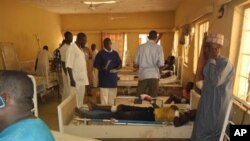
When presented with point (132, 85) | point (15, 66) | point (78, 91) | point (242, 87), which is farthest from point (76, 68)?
point (15, 66)

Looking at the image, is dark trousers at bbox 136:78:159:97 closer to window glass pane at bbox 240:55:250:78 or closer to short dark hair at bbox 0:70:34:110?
window glass pane at bbox 240:55:250:78

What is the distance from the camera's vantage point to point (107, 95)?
4.02 meters

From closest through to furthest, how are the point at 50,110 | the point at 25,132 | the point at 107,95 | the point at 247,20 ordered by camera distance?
the point at 25,132 < the point at 247,20 < the point at 107,95 < the point at 50,110

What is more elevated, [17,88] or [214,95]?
[17,88]

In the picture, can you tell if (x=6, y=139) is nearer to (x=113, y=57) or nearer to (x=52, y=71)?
(x=113, y=57)

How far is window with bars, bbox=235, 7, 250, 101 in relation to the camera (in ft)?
8.63

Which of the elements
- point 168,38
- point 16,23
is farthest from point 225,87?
point 168,38

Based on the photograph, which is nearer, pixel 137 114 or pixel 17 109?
pixel 17 109

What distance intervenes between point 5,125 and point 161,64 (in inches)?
126

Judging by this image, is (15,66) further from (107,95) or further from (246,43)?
(246,43)

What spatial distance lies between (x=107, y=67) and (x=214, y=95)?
210 cm

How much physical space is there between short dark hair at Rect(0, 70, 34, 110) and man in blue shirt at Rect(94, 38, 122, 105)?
2926 millimetres

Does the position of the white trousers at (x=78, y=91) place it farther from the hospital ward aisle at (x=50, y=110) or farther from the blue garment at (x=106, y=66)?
the hospital ward aisle at (x=50, y=110)

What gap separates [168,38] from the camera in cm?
880
